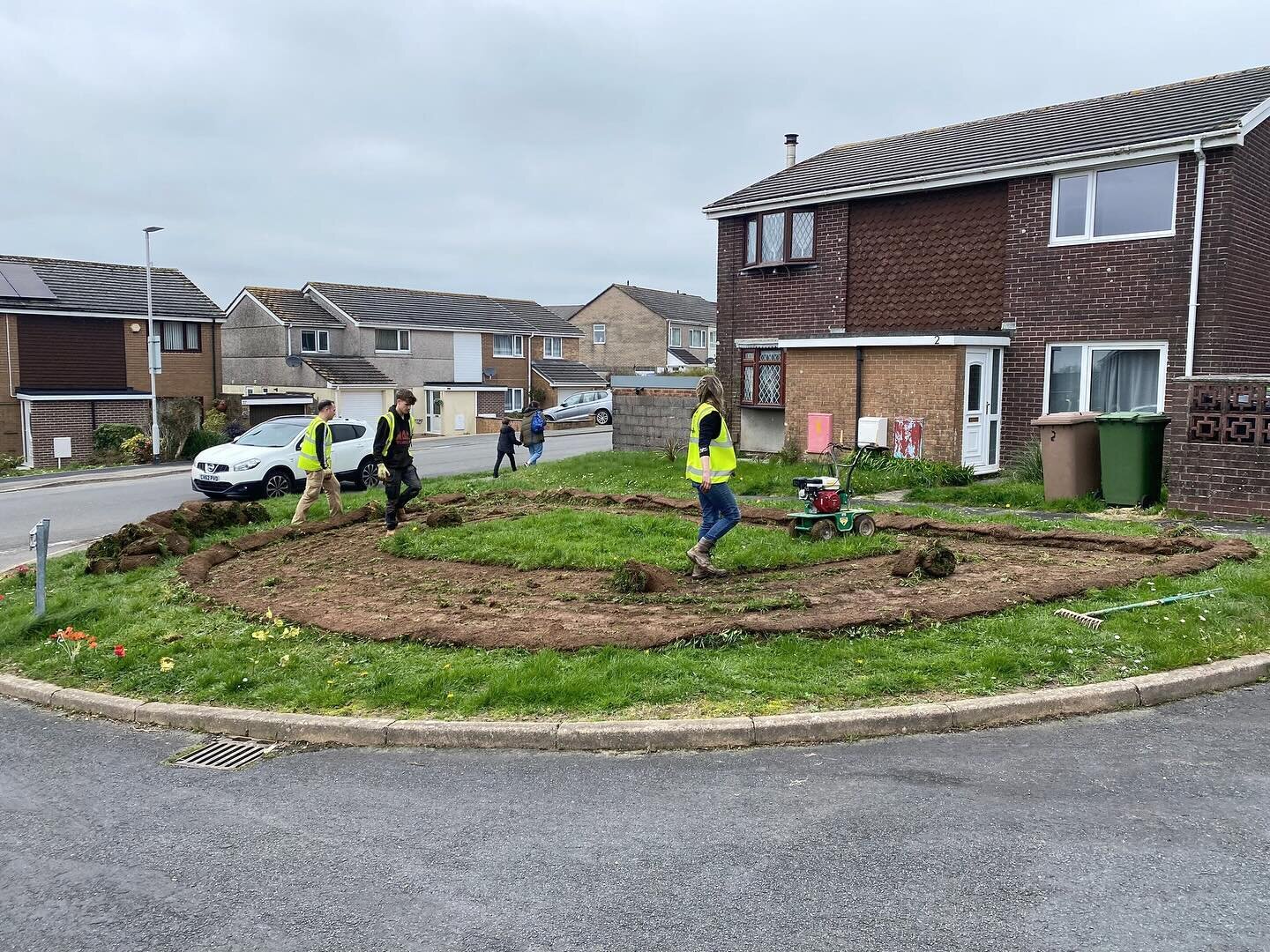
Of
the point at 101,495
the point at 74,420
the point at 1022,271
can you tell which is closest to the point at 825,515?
the point at 1022,271

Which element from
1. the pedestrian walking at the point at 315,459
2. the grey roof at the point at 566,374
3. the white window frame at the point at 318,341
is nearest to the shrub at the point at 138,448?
the white window frame at the point at 318,341

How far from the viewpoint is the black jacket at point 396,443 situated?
12820 mm

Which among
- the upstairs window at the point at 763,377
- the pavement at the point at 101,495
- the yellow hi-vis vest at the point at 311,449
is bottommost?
the pavement at the point at 101,495

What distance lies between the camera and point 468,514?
44.6ft

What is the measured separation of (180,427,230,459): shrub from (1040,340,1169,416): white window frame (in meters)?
26.3

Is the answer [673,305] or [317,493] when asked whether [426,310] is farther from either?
[317,493]

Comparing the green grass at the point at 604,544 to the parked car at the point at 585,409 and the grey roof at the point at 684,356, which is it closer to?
the parked car at the point at 585,409

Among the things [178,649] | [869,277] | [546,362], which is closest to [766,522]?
[178,649]

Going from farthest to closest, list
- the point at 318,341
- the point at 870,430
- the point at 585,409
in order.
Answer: the point at 318,341 → the point at 585,409 → the point at 870,430

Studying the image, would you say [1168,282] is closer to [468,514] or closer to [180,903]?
[468,514]

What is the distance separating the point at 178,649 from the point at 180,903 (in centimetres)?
397

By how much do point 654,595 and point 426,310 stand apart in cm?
4762

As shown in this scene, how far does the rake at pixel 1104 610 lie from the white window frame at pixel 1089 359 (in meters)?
9.32

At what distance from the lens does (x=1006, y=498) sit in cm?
1472
